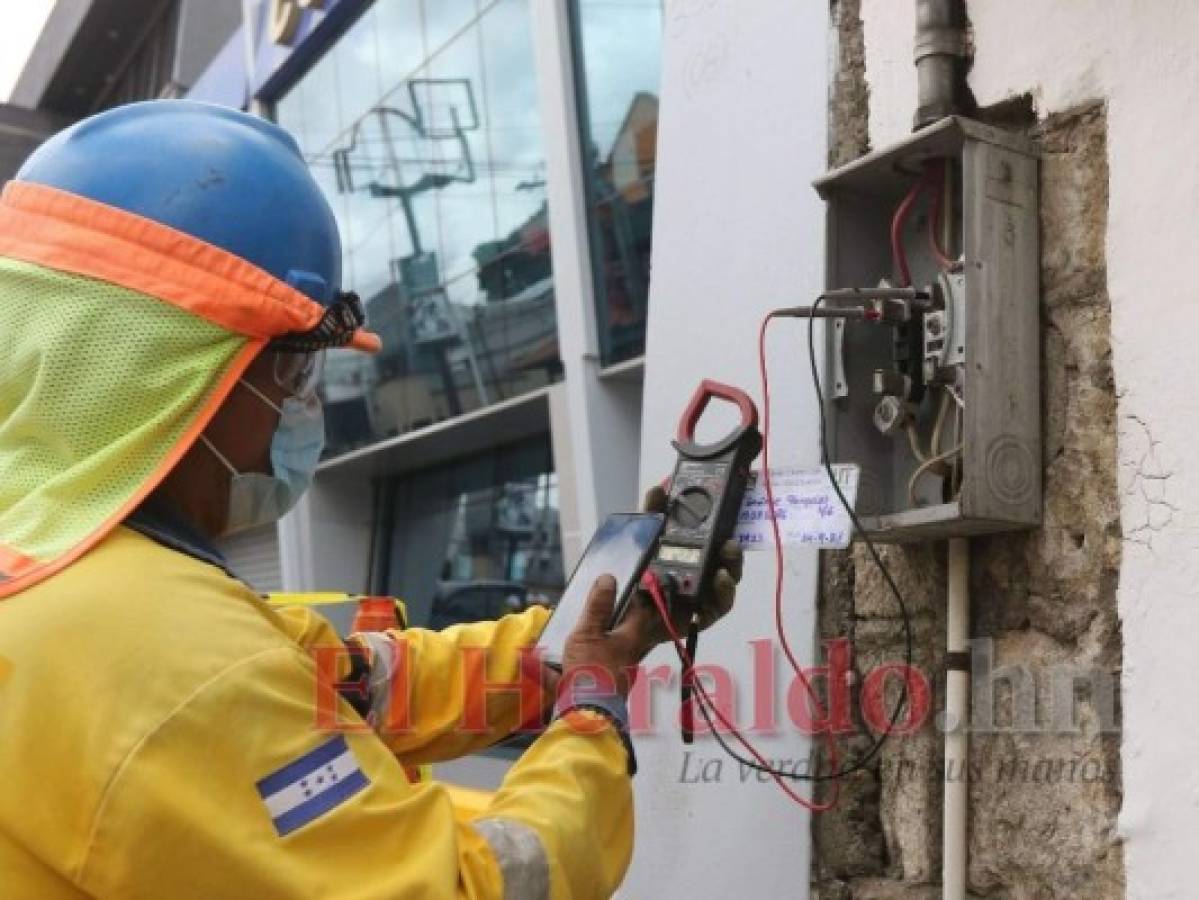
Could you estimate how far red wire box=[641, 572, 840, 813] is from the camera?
75.6 inches

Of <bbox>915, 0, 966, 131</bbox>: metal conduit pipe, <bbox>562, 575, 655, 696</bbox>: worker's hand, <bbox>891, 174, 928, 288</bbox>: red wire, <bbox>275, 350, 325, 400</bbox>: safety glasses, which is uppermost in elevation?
<bbox>915, 0, 966, 131</bbox>: metal conduit pipe

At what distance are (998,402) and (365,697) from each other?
118 centimetres

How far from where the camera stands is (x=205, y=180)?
1674 millimetres

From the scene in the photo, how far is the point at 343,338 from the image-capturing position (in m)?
1.84

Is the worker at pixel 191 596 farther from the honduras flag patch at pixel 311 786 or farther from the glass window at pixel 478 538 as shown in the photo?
the glass window at pixel 478 538

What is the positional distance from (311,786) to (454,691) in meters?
0.92

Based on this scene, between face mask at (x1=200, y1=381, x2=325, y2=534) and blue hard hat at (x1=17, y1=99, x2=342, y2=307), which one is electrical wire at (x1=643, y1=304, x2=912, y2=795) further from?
blue hard hat at (x1=17, y1=99, x2=342, y2=307)

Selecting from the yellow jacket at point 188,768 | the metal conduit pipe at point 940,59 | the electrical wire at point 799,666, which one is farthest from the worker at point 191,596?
the metal conduit pipe at point 940,59

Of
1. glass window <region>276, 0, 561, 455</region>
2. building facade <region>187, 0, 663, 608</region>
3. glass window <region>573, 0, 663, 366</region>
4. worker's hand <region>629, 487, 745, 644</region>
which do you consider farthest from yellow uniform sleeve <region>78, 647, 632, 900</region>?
glass window <region>276, 0, 561, 455</region>

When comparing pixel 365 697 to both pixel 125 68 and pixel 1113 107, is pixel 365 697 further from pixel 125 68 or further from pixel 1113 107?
pixel 125 68

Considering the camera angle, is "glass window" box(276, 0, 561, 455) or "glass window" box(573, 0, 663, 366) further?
"glass window" box(276, 0, 561, 455)

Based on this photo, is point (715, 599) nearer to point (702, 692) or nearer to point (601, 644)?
point (601, 644)

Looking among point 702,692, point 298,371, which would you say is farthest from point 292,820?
point 702,692

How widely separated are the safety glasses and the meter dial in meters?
0.59
